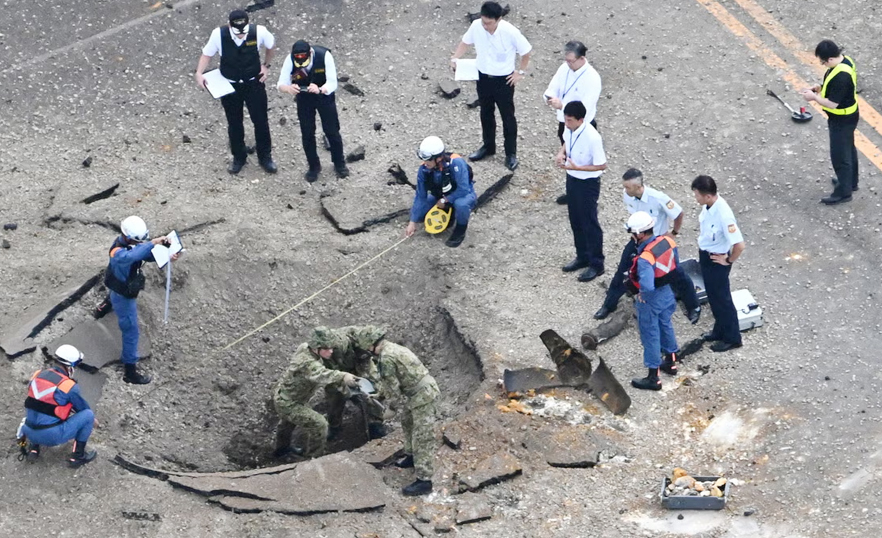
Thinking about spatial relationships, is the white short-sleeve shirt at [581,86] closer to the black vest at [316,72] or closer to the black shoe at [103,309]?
the black vest at [316,72]

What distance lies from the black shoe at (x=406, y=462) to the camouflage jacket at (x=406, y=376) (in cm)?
49

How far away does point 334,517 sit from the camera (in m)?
10.5

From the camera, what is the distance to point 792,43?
16094 mm

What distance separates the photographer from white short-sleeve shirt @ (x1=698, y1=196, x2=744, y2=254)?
36.9ft

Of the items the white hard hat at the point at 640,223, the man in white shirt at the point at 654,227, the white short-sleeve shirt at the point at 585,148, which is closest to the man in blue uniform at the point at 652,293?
the white hard hat at the point at 640,223

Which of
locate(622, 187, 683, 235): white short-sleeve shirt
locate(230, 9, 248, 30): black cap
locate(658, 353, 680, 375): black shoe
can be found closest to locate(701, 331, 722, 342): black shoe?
locate(658, 353, 680, 375): black shoe

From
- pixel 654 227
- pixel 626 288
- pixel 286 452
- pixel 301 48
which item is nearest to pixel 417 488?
pixel 286 452

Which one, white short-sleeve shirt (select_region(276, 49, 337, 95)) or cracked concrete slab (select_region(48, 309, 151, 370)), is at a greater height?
white short-sleeve shirt (select_region(276, 49, 337, 95))

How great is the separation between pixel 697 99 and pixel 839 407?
17.5 ft

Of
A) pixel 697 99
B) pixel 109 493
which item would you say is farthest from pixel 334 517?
pixel 697 99

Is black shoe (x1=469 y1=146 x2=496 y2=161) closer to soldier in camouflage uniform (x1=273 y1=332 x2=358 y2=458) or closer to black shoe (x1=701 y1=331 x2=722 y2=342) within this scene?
black shoe (x1=701 y1=331 x2=722 y2=342)

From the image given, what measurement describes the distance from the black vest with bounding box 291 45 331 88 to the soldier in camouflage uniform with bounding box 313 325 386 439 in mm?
3380

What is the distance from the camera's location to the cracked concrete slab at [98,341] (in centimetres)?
1198

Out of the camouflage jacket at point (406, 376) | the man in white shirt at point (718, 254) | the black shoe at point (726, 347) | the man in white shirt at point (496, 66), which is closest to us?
the camouflage jacket at point (406, 376)
